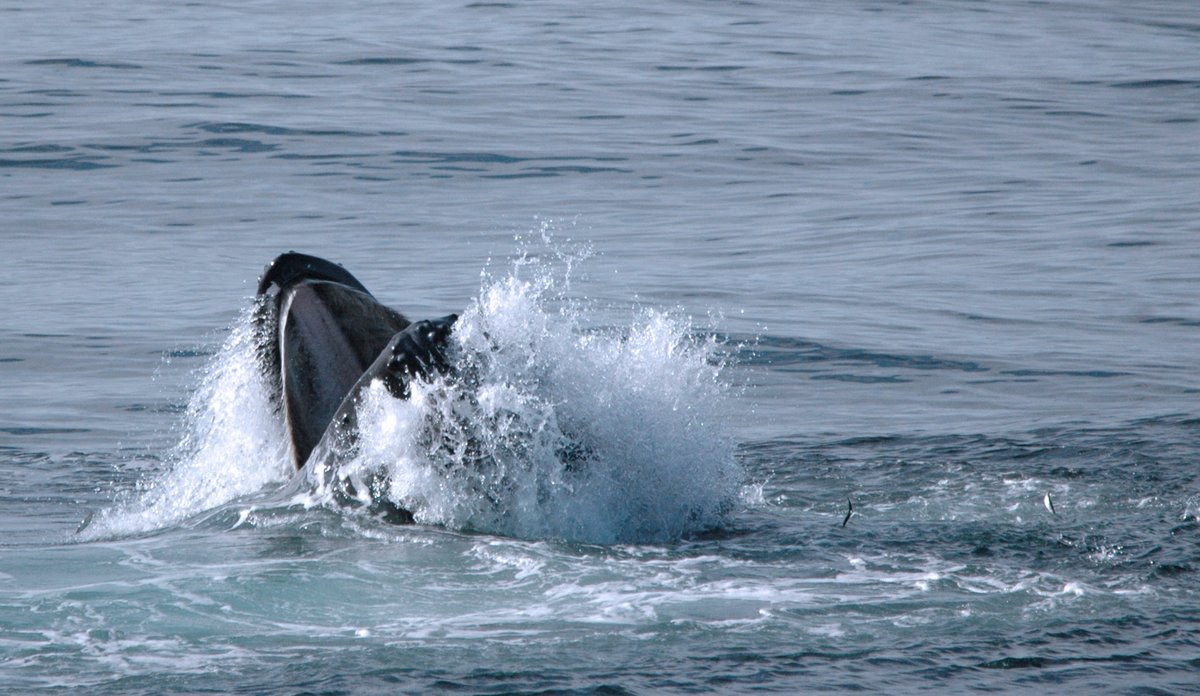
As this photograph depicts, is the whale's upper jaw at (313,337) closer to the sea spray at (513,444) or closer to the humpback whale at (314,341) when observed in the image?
the humpback whale at (314,341)

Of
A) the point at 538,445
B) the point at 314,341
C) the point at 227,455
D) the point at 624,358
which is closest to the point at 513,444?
the point at 538,445

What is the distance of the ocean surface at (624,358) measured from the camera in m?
6.31

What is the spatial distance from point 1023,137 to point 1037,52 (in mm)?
9565

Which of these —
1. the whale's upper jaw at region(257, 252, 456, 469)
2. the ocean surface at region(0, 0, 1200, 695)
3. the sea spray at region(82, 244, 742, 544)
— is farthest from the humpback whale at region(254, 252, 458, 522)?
the ocean surface at region(0, 0, 1200, 695)

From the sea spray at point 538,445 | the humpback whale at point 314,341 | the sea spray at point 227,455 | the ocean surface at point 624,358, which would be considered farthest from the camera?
the sea spray at point 227,455

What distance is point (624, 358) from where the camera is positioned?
884cm

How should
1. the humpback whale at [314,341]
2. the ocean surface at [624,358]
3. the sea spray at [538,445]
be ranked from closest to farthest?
1. the ocean surface at [624,358]
2. the sea spray at [538,445]
3. the humpback whale at [314,341]

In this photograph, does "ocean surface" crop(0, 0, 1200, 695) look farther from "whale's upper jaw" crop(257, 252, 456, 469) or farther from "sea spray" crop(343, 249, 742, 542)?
"whale's upper jaw" crop(257, 252, 456, 469)

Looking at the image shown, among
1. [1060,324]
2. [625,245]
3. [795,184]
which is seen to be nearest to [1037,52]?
[795,184]

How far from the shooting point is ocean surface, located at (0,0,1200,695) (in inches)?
248

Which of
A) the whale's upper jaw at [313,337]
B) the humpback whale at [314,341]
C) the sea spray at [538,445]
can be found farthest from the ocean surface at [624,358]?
the whale's upper jaw at [313,337]

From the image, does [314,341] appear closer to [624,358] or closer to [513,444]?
[513,444]

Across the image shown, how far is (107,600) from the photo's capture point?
22.1 feet

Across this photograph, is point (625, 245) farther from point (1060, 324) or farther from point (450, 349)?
point (450, 349)
